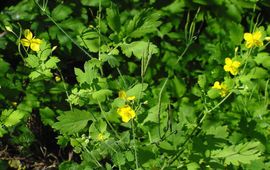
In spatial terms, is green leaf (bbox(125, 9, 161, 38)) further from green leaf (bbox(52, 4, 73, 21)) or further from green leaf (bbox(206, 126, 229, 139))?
green leaf (bbox(52, 4, 73, 21))

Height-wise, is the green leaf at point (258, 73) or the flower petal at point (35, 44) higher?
the flower petal at point (35, 44)

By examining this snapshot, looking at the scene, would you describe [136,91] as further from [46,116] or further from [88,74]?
[46,116]

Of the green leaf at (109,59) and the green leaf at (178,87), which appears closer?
the green leaf at (109,59)

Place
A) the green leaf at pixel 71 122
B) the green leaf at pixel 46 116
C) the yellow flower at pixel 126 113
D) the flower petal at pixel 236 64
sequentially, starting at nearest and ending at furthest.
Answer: the yellow flower at pixel 126 113 < the green leaf at pixel 71 122 < the flower petal at pixel 236 64 < the green leaf at pixel 46 116

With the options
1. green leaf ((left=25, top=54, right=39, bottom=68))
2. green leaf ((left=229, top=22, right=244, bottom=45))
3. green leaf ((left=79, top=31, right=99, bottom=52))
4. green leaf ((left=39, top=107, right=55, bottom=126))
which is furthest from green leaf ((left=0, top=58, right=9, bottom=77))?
green leaf ((left=229, top=22, right=244, bottom=45))

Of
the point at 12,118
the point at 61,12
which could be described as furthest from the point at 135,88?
the point at 61,12

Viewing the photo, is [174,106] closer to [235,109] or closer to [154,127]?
[235,109]

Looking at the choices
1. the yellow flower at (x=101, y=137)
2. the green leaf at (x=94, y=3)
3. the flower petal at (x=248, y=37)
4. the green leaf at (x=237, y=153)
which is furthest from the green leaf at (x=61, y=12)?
the green leaf at (x=237, y=153)

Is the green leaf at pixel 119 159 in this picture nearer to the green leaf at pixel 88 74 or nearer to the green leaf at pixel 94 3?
the green leaf at pixel 88 74

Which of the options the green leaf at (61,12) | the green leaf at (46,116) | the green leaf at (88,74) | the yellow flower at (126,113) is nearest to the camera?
the yellow flower at (126,113)
